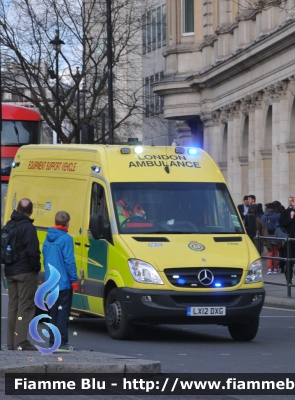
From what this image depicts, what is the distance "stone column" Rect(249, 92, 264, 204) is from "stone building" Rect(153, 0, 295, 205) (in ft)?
0.12

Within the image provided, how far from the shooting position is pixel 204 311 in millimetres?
15000

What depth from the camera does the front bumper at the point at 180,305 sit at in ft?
49.0

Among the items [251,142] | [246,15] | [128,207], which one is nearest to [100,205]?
[128,207]

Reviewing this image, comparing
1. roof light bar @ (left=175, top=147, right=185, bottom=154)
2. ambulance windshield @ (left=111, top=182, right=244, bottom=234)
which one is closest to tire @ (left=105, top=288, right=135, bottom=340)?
ambulance windshield @ (left=111, top=182, right=244, bottom=234)

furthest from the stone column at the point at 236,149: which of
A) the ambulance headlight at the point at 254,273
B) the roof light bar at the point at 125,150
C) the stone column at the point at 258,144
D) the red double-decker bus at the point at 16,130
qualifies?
the ambulance headlight at the point at 254,273

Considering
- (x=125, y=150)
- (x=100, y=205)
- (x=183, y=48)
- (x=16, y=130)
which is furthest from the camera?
(x=183, y=48)

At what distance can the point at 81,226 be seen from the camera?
54.4 ft

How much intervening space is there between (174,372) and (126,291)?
11.1 ft

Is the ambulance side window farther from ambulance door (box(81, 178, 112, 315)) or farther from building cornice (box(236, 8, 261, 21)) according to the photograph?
building cornice (box(236, 8, 261, 21))

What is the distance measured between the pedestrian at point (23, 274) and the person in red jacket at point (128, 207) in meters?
→ 2.49

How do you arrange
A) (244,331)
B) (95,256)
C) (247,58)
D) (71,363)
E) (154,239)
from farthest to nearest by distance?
(247,58) < (95,256) < (244,331) < (154,239) < (71,363)

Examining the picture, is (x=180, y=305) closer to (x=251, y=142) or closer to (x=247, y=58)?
(x=247, y=58)

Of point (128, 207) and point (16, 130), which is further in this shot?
point (16, 130)

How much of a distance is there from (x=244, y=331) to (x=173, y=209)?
1845mm
